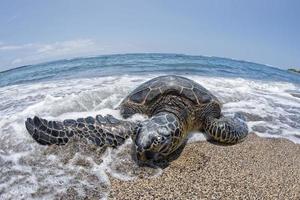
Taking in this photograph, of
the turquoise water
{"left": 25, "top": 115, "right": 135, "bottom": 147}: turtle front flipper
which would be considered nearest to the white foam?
{"left": 25, "top": 115, "right": 135, "bottom": 147}: turtle front flipper

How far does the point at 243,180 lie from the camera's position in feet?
11.0

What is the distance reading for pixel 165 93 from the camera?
4.81 m

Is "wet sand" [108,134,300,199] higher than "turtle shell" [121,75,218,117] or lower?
lower

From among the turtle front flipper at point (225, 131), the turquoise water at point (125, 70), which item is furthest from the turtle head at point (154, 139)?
the turquoise water at point (125, 70)

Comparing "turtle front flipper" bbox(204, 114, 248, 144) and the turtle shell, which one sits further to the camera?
the turtle shell

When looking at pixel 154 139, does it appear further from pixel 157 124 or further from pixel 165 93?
pixel 165 93

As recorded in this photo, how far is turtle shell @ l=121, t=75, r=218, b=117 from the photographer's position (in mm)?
4809

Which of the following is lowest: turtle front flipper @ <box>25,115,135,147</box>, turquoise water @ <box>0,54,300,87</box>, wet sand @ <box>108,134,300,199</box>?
turquoise water @ <box>0,54,300,87</box>

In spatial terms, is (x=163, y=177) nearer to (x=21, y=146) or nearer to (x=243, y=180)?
(x=243, y=180)

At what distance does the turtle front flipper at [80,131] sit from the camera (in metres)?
3.87

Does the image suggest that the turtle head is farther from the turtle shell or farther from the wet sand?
the turtle shell

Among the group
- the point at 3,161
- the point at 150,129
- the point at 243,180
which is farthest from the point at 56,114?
the point at 243,180

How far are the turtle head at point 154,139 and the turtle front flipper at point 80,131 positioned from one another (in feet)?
1.54

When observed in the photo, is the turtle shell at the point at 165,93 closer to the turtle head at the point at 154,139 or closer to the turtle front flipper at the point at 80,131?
the turtle front flipper at the point at 80,131
